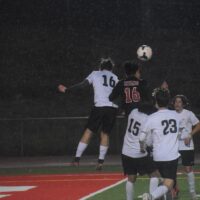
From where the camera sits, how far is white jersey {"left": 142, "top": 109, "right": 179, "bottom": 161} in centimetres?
925

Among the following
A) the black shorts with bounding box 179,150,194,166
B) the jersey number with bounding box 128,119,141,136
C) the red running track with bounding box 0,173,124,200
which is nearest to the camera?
the jersey number with bounding box 128,119,141,136

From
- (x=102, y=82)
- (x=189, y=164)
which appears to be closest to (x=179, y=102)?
(x=189, y=164)

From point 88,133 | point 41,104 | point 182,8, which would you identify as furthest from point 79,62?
point 88,133

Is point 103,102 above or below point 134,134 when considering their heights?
above

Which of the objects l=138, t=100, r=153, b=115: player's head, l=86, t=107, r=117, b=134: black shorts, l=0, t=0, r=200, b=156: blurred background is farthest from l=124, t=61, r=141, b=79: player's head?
l=0, t=0, r=200, b=156: blurred background

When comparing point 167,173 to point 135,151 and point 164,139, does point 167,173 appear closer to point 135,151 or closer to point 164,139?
point 164,139

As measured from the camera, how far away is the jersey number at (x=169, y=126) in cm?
926

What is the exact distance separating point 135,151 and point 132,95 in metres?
0.88

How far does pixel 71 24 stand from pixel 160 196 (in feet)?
58.7

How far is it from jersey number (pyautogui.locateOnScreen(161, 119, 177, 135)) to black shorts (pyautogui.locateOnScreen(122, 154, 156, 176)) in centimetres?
76

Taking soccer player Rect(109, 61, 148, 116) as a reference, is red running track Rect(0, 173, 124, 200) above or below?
below

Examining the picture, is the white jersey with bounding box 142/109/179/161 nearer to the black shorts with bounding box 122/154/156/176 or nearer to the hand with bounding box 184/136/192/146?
the black shorts with bounding box 122/154/156/176

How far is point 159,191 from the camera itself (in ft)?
29.9

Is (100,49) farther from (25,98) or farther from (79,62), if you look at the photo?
(25,98)
